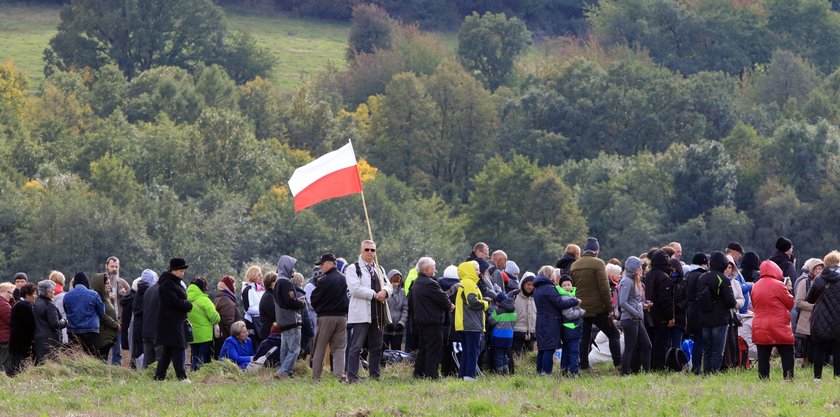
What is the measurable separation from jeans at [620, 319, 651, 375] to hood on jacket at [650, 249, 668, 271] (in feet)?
2.76

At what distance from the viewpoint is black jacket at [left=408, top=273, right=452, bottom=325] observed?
21609 millimetres

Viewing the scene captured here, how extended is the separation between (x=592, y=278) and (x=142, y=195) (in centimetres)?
7070

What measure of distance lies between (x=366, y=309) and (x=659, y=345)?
357 centimetres

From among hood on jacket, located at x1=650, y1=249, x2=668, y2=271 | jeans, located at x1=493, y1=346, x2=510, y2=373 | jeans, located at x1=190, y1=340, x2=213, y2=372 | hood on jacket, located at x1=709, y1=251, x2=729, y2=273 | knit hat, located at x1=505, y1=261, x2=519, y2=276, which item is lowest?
jeans, located at x1=190, y1=340, x2=213, y2=372

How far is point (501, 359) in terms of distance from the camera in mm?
22688

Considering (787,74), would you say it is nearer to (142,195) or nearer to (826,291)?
(142,195)

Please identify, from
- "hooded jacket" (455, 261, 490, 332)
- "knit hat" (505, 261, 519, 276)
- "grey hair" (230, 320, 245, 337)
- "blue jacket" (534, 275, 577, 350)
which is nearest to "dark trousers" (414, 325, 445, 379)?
"hooded jacket" (455, 261, 490, 332)

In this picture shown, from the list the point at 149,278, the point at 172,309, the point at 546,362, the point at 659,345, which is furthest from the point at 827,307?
the point at 149,278

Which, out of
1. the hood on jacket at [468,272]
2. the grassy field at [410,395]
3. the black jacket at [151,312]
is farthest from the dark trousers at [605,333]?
the black jacket at [151,312]

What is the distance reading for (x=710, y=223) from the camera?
311 ft

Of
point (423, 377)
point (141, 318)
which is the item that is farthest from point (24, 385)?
point (423, 377)

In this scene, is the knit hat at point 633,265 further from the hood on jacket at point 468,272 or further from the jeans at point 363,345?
the jeans at point 363,345

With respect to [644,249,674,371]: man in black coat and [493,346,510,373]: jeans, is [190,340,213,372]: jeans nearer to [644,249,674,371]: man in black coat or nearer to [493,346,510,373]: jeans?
[493,346,510,373]: jeans

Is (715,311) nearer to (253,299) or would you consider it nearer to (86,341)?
(253,299)
